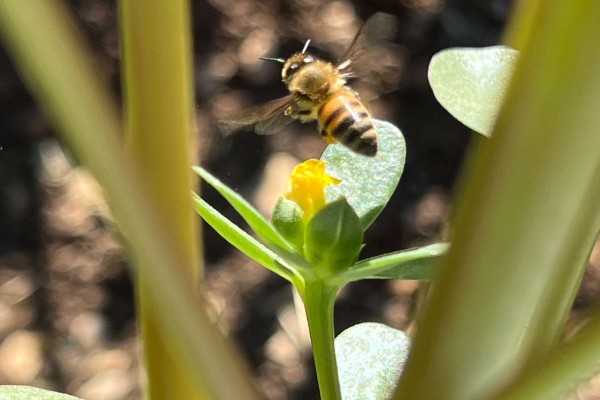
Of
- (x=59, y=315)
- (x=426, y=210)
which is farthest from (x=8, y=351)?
(x=426, y=210)

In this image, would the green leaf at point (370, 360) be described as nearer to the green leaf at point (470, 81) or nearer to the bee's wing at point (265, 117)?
the green leaf at point (470, 81)

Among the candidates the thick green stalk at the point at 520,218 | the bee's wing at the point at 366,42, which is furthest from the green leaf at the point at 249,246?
the bee's wing at the point at 366,42

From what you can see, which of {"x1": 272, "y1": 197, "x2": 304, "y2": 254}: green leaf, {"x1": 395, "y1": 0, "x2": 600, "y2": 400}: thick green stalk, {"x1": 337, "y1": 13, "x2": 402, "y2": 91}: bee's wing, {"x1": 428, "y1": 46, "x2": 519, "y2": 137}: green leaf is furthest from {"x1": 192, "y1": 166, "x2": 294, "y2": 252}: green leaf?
{"x1": 337, "y1": 13, "x2": 402, "y2": 91}: bee's wing

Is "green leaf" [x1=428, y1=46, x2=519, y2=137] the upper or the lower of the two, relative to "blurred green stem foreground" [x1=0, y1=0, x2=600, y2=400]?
lower

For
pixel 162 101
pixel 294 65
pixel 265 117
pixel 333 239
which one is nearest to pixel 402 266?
pixel 333 239

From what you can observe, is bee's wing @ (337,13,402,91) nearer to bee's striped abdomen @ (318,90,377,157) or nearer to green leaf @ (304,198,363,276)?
bee's striped abdomen @ (318,90,377,157)
